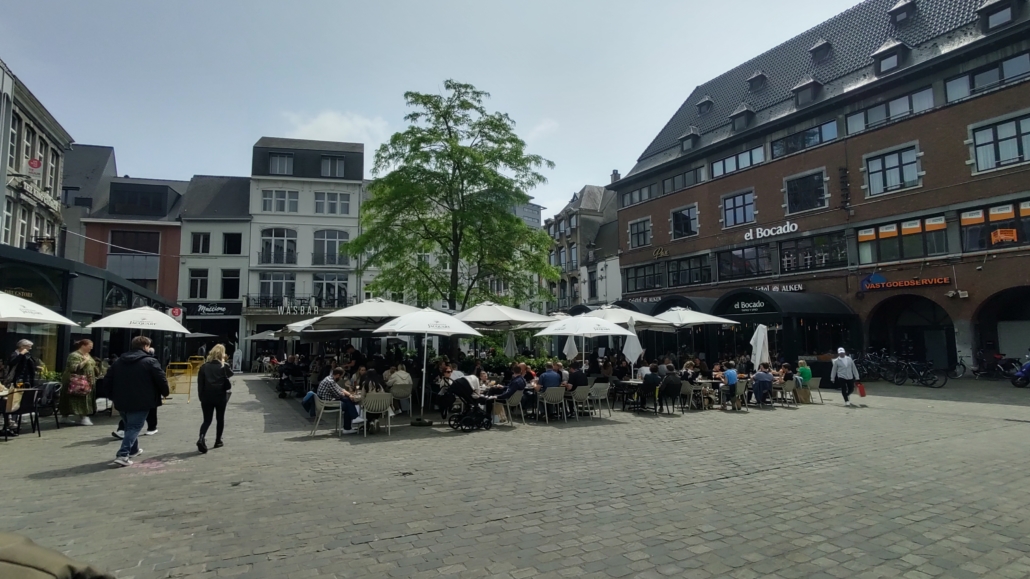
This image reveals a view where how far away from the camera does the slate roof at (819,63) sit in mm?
26219

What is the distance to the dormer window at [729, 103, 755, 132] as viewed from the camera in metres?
33.6

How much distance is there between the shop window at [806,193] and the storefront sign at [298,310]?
102ft

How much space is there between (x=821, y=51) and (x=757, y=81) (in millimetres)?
4058

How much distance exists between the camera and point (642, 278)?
40.5m

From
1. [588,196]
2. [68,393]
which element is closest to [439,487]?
[68,393]

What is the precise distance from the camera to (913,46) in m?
26.2

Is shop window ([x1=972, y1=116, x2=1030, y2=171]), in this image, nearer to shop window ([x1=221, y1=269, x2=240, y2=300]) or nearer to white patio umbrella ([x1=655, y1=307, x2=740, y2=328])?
white patio umbrella ([x1=655, y1=307, x2=740, y2=328])

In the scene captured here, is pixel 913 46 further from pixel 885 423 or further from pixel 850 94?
pixel 885 423

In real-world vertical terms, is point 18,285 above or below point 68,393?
above

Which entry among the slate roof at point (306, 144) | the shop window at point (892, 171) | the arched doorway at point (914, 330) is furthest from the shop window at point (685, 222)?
the slate roof at point (306, 144)

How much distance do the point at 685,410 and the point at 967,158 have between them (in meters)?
18.2

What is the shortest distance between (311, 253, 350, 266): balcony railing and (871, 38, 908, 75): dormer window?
34.0 metres

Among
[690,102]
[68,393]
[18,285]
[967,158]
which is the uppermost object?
[690,102]

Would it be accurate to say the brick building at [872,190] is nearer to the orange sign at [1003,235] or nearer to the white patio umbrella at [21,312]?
the orange sign at [1003,235]
